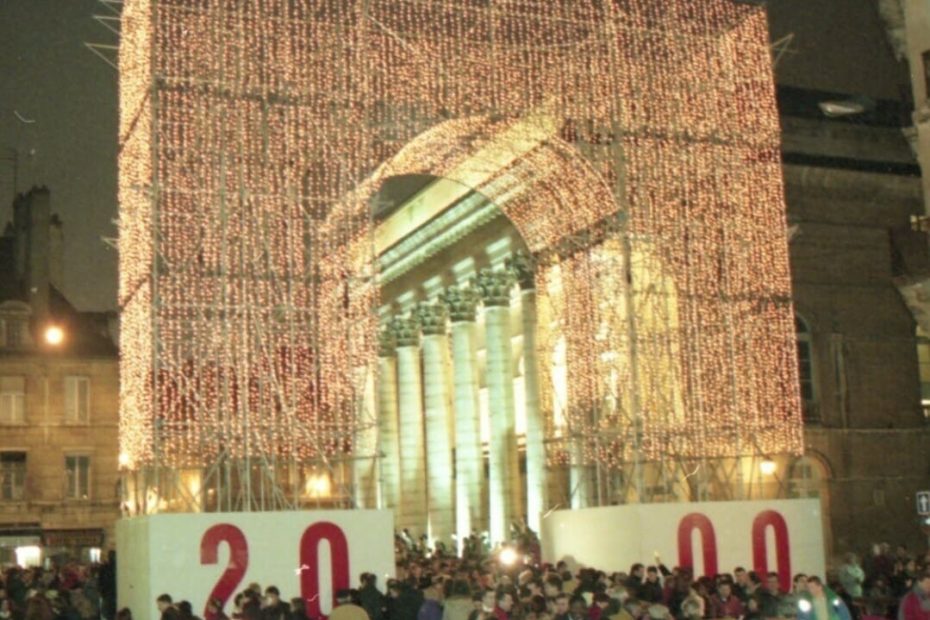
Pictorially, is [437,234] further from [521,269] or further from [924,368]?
[924,368]

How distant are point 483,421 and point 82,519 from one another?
563 inches

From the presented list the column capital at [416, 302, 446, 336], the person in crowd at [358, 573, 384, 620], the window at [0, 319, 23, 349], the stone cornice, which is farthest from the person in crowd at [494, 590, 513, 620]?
the window at [0, 319, 23, 349]

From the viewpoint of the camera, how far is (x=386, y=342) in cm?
5531

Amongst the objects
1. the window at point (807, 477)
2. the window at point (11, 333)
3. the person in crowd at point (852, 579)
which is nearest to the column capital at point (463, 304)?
the window at point (807, 477)

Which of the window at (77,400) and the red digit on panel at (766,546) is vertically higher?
the window at (77,400)

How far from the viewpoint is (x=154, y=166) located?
87.5ft

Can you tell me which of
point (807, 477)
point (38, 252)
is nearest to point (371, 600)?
point (807, 477)

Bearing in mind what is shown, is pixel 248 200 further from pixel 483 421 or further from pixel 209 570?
pixel 483 421

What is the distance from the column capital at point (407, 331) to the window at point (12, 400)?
12919 mm

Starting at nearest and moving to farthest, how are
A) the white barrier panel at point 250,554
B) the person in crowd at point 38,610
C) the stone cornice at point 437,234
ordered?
the person in crowd at point 38,610
the white barrier panel at point 250,554
the stone cornice at point 437,234

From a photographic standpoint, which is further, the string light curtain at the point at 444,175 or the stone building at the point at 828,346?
the stone building at the point at 828,346

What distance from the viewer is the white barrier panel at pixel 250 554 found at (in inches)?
957

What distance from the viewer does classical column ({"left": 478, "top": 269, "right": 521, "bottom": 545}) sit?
44.1 metres

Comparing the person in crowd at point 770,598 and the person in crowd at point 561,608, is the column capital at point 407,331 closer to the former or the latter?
the person in crowd at point 770,598
